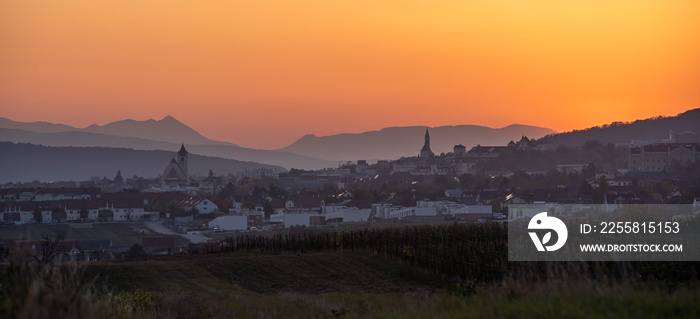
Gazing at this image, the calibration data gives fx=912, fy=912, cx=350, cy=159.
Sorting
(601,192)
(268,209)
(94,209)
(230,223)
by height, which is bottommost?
(230,223)

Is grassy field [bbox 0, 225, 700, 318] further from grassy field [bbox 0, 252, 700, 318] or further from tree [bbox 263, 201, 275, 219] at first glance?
A: tree [bbox 263, 201, 275, 219]

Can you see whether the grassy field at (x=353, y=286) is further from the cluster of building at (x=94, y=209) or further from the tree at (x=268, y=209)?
the cluster of building at (x=94, y=209)

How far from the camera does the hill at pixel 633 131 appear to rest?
6619 inches

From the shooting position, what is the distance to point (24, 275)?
33.8 feet

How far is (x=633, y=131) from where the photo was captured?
17600 centimetres

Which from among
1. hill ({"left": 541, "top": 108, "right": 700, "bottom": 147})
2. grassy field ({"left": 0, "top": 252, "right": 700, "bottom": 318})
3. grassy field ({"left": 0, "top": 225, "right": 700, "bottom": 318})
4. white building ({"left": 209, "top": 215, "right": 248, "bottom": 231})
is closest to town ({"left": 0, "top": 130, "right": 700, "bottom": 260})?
white building ({"left": 209, "top": 215, "right": 248, "bottom": 231})

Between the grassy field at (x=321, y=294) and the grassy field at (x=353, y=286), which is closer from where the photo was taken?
the grassy field at (x=321, y=294)

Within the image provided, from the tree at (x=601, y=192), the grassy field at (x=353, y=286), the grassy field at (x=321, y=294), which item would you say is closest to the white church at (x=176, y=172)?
the tree at (x=601, y=192)

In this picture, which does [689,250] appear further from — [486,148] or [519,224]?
[486,148]

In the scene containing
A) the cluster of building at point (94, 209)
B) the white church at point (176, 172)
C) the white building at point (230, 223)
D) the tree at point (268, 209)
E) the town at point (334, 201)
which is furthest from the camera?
the white church at point (176, 172)

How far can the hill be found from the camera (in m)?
168

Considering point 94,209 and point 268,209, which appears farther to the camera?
point 94,209

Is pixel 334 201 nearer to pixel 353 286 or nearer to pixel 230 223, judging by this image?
pixel 230 223

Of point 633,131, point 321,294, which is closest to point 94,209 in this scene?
point 321,294
